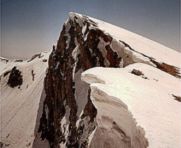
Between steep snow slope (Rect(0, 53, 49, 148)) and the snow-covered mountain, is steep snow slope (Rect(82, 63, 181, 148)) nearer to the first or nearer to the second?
the snow-covered mountain

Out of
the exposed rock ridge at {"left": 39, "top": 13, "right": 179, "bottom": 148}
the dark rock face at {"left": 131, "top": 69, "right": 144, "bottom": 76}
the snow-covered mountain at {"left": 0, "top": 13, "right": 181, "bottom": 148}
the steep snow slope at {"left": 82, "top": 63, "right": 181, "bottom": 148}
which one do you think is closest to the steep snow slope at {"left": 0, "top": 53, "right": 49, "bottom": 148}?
the snow-covered mountain at {"left": 0, "top": 13, "right": 181, "bottom": 148}

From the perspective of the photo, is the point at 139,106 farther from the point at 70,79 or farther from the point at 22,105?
the point at 22,105

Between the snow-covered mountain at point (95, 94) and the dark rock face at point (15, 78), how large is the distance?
0.22 m

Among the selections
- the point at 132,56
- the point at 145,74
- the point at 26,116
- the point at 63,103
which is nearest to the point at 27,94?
the point at 26,116

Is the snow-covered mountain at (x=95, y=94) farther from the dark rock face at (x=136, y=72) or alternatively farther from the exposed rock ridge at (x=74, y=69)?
the dark rock face at (x=136, y=72)

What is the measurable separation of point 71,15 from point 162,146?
3437 cm

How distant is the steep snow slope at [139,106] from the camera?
814 centimetres

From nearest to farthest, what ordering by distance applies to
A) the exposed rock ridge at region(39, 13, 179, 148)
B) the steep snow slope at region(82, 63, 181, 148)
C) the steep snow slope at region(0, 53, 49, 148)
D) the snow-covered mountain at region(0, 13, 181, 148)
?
1. the steep snow slope at region(82, 63, 181, 148)
2. the snow-covered mountain at region(0, 13, 181, 148)
3. the exposed rock ridge at region(39, 13, 179, 148)
4. the steep snow slope at region(0, 53, 49, 148)

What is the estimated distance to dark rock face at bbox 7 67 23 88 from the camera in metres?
63.4

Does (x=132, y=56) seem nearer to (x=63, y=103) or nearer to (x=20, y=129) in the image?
(x=63, y=103)

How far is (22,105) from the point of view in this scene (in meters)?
55.5

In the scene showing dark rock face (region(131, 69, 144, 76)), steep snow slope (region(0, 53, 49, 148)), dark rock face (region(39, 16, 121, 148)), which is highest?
dark rock face (region(131, 69, 144, 76))

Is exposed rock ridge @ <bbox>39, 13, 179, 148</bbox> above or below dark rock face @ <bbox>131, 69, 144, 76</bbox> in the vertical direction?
below

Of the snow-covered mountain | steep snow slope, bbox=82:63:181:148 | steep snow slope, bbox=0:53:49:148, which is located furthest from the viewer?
steep snow slope, bbox=0:53:49:148
